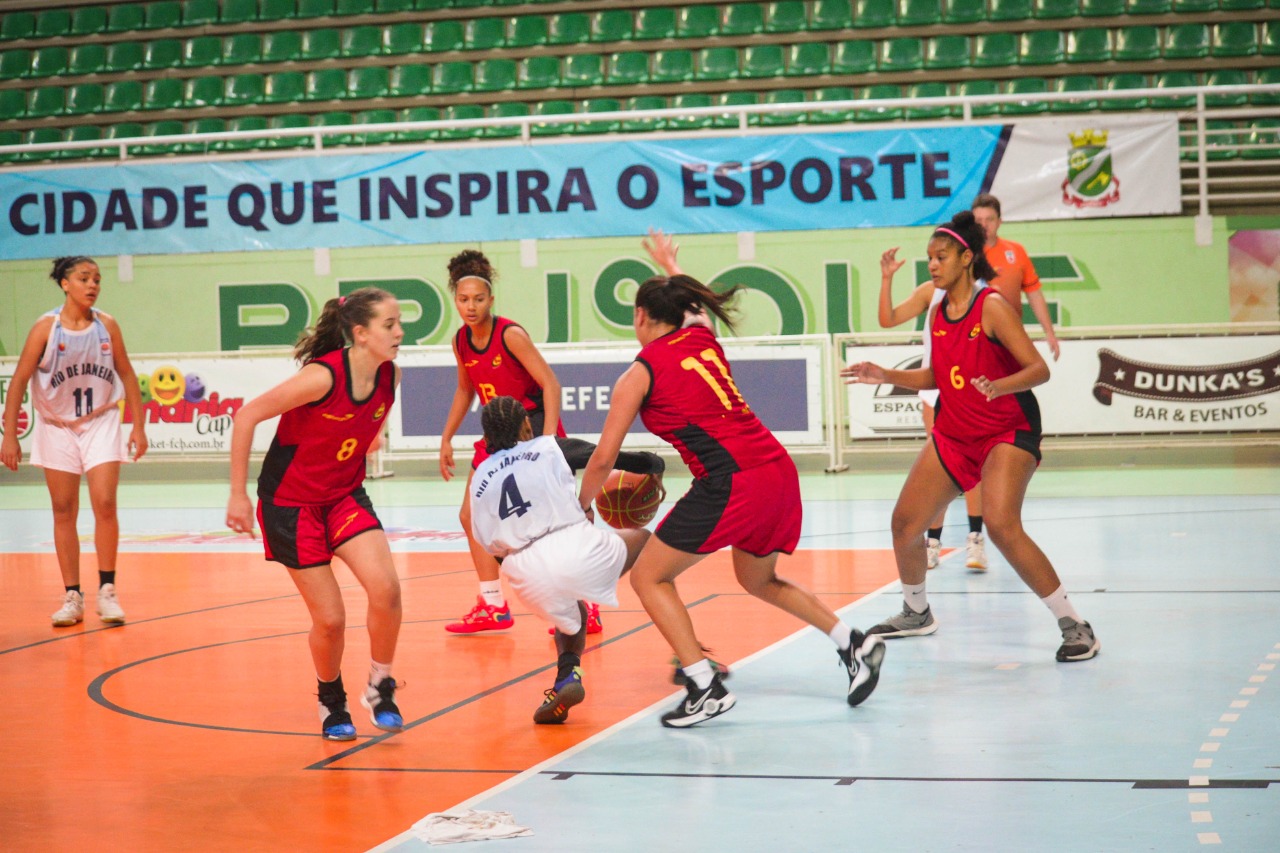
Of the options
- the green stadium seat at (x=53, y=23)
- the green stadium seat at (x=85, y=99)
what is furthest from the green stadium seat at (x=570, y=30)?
the green stadium seat at (x=53, y=23)

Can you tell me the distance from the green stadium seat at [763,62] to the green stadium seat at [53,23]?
1052 centimetres

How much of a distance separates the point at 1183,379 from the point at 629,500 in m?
9.72

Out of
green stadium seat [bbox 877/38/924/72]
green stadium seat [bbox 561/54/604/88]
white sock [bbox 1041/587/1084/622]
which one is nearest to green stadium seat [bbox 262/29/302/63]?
green stadium seat [bbox 561/54/604/88]

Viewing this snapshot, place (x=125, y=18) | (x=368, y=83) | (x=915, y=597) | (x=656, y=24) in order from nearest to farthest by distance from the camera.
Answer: (x=915, y=597), (x=656, y=24), (x=368, y=83), (x=125, y=18)

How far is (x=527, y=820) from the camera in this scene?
3863 millimetres

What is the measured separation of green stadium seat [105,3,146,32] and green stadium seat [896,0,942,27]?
11.3m

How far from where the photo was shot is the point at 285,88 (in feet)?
65.7

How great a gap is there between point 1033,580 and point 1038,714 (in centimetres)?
106

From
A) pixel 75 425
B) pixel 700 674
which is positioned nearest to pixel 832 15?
pixel 75 425

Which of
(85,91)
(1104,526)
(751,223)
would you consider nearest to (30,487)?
(85,91)

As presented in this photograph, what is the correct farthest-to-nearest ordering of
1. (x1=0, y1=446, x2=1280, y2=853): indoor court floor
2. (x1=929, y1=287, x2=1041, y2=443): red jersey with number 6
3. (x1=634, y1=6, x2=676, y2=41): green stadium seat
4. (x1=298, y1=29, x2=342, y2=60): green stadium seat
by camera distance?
(x1=298, y1=29, x2=342, y2=60): green stadium seat < (x1=634, y1=6, x2=676, y2=41): green stadium seat < (x1=929, y1=287, x2=1041, y2=443): red jersey with number 6 < (x1=0, y1=446, x2=1280, y2=853): indoor court floor

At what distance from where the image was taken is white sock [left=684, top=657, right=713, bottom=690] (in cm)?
497

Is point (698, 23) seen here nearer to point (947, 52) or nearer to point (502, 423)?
point (947, 52)

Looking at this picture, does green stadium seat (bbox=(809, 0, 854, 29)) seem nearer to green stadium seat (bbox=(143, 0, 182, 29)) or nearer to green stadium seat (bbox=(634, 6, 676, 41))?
green stadium seat (bbox=(634, 6, 676, 41))
